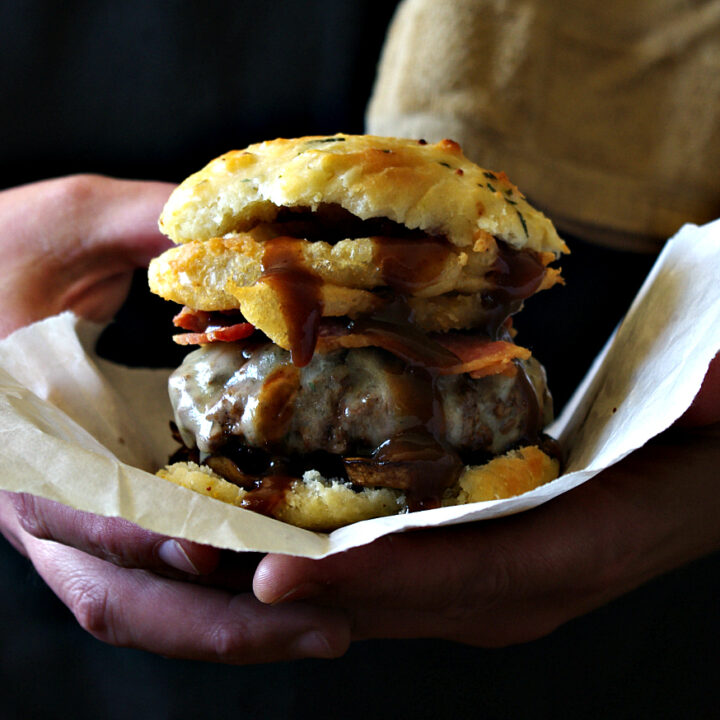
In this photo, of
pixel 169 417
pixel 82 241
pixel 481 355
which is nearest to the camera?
pixel 481 355

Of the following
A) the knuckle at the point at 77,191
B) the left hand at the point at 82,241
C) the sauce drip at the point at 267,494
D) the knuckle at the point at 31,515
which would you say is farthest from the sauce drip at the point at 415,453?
the knuckle at the point at 77,191

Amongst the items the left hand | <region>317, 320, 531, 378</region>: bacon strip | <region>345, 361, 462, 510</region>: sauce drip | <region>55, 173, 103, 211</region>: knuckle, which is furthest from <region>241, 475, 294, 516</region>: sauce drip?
<region>55, 173, 103, 211</region>: knuckle

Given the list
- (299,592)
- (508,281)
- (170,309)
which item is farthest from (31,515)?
(170,309)

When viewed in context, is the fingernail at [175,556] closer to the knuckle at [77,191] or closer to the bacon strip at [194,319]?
the bacon strip at [194,319]

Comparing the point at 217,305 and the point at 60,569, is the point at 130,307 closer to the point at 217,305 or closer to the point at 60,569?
the point at 60,569

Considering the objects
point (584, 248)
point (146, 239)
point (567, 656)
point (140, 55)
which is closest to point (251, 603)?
point (146, 239)

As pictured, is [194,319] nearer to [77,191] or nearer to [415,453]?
[415,453]

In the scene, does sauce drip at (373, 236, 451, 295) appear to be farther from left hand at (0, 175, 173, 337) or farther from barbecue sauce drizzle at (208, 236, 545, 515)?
left hand at (0, 175, 173, 337)
